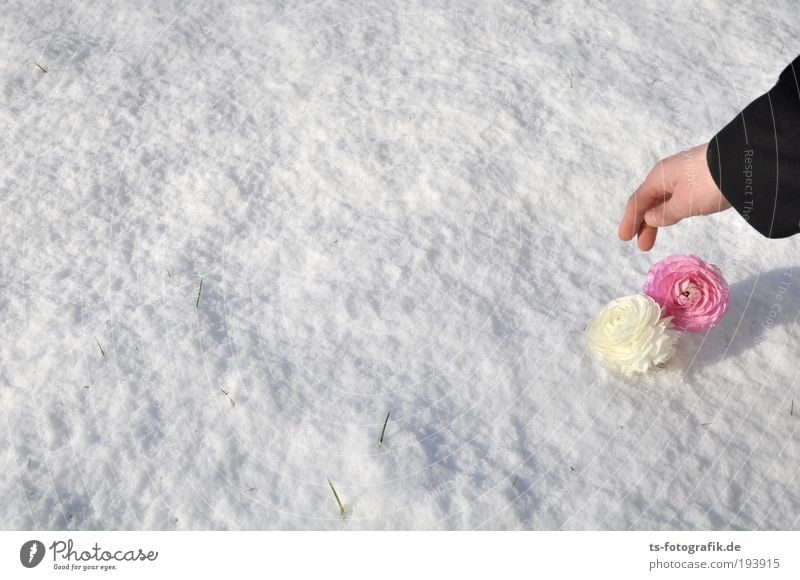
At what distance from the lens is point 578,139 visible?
11.6ft

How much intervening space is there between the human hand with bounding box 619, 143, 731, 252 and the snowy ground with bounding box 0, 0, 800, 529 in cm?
39

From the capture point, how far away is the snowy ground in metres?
2.58

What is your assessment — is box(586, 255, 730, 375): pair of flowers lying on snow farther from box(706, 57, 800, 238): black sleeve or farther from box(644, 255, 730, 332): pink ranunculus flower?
box(706, 57, 800, 238): black sleeve

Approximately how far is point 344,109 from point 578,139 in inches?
37.8

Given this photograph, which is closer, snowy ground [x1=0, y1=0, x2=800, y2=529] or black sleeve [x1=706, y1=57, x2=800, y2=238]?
black sleeve [x1=706, y1=57, x2=800, y2=238]

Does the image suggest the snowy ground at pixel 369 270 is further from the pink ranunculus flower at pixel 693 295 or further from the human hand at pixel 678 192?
the human hand at pixel 678 192

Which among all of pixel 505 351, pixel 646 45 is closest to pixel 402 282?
pixel 505 351

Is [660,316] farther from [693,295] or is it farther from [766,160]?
[766,160]
